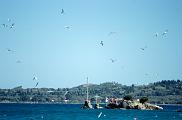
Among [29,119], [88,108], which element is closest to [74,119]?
[29,119]

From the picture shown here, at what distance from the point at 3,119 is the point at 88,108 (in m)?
87.5

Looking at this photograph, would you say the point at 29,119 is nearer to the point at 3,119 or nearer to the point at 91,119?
the point at 3,119

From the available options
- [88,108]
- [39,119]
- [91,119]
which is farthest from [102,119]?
[88,108]

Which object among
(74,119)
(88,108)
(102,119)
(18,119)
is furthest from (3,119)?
(88,108)

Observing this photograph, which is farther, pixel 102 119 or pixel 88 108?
pixel 88 108

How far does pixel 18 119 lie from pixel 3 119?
4.02 metres

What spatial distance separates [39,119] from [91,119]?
1370cm

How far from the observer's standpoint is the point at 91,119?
4626 inches

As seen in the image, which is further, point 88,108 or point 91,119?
point 88,108

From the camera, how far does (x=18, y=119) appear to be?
116 metres

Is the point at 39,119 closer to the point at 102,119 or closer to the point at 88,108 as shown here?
the point at 102,119

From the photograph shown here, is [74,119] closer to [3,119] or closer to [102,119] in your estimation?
[102,119]

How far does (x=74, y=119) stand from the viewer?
119000 millimetres

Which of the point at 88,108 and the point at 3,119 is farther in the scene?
the point at 88,108
